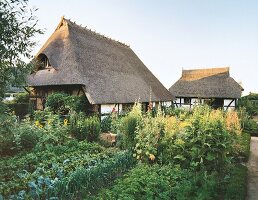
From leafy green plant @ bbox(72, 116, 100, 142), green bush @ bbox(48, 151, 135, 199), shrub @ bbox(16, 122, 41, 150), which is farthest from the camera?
leafy green plant @ bbox(72, 116, 100, 142)

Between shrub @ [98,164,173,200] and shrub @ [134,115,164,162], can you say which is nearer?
shrub @ [98,164,173,200]

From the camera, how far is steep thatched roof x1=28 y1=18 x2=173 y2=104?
16016mm

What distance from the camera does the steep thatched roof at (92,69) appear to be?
16.0 metres

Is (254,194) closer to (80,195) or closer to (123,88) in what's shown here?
(80,195)

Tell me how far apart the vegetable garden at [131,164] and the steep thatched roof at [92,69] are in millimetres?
5723

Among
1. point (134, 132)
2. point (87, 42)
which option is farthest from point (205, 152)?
point (87, 42)

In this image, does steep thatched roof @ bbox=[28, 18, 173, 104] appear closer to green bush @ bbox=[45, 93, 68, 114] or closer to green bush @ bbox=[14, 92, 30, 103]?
green bush @ bbox=[45, 93, 68, 114]

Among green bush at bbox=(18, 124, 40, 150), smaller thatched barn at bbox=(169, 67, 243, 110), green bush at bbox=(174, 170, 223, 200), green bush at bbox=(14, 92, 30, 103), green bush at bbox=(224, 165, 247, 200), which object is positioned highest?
smaller thatched barn at bbox=(169, 67, 243, 110)

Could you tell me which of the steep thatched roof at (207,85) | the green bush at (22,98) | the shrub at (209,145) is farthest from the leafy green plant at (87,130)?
the steep thatched roof at (207,85)

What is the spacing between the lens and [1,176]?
589 cm

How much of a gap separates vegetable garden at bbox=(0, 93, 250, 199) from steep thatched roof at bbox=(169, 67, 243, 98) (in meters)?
18.3

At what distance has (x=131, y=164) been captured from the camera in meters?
7.77

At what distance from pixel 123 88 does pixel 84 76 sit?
361 cm

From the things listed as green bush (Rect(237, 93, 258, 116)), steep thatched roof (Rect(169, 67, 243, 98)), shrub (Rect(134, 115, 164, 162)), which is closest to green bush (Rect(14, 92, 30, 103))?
shrub (Rect(134, 115, 164, 162))
